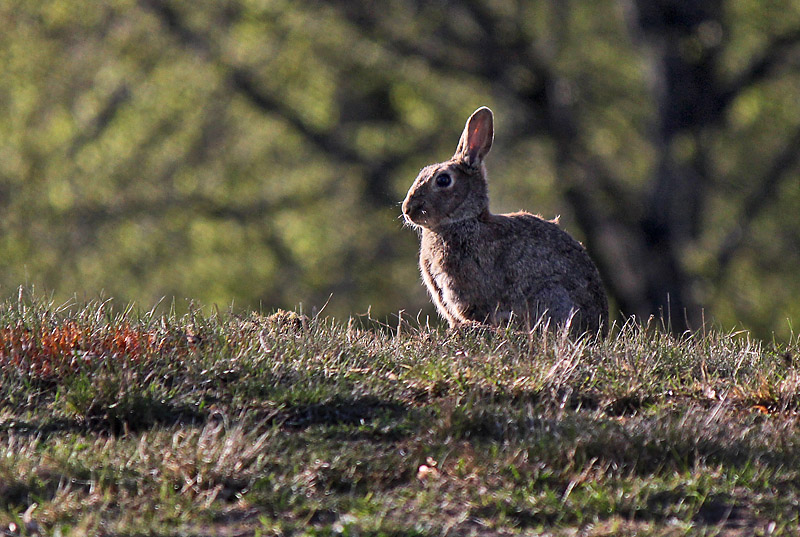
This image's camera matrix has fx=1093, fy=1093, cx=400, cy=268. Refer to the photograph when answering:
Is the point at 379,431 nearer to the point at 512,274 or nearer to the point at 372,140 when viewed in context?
the point at 512,274

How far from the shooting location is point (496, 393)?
5832mm

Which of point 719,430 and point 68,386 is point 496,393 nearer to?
point 719,430

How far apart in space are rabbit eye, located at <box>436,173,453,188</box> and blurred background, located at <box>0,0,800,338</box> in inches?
315

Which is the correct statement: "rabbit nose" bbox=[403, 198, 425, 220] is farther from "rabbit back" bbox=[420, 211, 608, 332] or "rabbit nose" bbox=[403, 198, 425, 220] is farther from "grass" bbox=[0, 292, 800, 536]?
"grass" bbox=[0, 292, 800, 536]

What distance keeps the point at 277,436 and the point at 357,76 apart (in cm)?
1586

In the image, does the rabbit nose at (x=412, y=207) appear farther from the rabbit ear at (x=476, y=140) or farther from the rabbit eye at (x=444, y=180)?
the rabbit ear at (x=476, y=140)

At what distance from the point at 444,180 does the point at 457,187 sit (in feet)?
0.39

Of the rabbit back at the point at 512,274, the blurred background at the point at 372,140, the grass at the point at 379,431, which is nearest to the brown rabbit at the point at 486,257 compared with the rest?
the rabbit back at the point at 512,274

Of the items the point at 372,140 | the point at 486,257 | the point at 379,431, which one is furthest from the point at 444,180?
the point at 372,140

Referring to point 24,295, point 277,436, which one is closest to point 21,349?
point 24,295

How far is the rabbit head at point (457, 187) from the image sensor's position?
8664 mm

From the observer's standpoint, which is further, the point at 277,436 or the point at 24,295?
the point at 24,295

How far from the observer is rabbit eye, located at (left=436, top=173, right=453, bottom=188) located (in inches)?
344

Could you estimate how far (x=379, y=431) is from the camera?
5398 millimetres
